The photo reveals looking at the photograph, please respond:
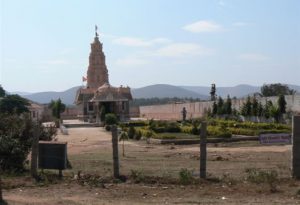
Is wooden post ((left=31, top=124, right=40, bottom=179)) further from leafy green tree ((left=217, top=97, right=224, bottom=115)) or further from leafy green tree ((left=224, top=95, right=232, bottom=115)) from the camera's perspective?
leafy green tree ((left=217, top=97, right=224, bottom=115))

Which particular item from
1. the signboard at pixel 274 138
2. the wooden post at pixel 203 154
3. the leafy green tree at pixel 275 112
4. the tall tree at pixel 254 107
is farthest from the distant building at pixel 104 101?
the wooden post at pixel 203 154

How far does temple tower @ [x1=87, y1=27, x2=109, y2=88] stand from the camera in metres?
93.4

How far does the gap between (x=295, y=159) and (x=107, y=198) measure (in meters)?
4.41

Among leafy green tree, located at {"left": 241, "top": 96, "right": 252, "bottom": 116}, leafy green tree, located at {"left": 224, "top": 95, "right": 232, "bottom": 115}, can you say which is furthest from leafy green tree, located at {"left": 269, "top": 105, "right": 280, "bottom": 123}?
leafy green tree, located at {"left": 224, "top": 95, "right": 232, "bottom": 115}

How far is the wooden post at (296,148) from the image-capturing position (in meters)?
11.7

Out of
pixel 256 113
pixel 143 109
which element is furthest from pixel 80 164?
pixel 143 109

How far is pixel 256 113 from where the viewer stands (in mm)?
47875

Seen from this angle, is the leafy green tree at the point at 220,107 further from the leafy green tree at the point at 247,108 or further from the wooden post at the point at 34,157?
the wooden post at the point at 34,157

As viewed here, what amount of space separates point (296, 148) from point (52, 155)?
18.8 feet

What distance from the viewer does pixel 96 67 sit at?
307 feet

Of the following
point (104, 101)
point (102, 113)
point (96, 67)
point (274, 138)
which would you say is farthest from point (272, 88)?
point (274, 138)

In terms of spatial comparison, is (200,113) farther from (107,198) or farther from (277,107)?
(107,198)

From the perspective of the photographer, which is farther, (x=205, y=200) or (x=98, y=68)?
(x=98, y=68)

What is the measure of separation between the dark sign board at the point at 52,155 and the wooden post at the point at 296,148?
17.5ft
